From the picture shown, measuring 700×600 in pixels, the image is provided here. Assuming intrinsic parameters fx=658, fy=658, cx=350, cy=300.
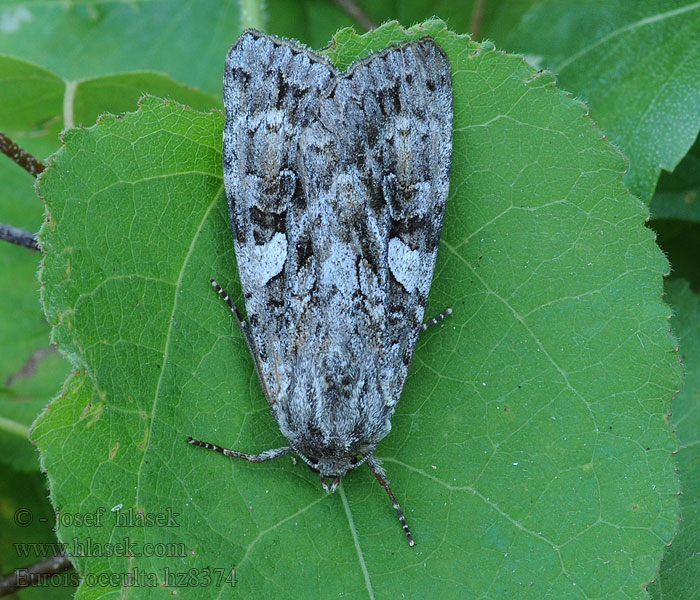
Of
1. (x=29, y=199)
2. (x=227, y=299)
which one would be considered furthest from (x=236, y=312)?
(x=29, y=199)

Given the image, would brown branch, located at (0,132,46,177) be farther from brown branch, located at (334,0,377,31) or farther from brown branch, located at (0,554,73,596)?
brown branch, located at (334,0,377,31)

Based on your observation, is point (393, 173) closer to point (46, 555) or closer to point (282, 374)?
point (282, 374)

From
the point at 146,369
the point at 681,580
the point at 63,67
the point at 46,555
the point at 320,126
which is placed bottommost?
the point at 46,555

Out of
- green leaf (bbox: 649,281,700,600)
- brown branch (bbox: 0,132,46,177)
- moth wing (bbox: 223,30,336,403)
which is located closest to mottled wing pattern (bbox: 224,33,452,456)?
moth wing (bbox: 223,30,336,403)

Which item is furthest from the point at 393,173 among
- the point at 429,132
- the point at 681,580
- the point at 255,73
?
the point at 681,580

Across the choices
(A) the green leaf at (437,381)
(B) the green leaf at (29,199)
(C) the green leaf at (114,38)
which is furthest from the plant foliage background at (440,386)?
(C) the green leaf at (114,38)

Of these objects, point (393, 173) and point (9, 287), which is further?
point (9, 287)

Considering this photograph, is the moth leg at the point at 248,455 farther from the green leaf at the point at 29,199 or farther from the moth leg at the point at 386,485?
the green leaf at the point at 29,199

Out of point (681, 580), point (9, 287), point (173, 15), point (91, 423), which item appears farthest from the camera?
point (173, 15)
